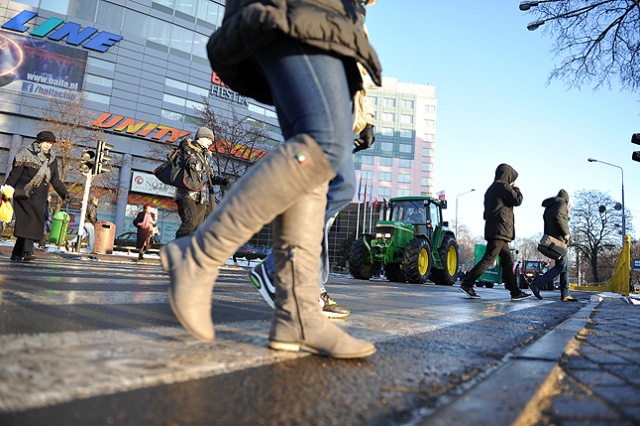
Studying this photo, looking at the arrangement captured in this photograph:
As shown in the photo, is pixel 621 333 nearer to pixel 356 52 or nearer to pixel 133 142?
pixel 356 52

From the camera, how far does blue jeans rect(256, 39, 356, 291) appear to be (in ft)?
5.34

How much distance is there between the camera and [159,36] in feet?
128

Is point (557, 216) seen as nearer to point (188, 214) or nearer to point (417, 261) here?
point (417, 261)

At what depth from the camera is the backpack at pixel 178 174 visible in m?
6.07

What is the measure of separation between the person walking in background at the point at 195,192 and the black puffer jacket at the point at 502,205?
425cm

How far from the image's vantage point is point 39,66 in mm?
33875

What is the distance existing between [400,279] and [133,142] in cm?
2880

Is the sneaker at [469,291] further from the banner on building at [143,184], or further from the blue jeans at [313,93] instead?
the banner on building at [143,184]

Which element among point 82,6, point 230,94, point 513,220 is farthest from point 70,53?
point 513,220

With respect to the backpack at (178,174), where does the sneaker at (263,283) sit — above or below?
below

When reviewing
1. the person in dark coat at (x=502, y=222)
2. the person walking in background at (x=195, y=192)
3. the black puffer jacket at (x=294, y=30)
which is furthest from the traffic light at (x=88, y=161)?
the black puffer jacket at (x=294, y=30)

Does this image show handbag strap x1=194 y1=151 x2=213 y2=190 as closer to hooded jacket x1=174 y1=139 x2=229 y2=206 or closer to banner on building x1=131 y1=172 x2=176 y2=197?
hooded jacket x1=174 y1=139 x2=229 y2=206

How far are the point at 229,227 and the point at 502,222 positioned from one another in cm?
637

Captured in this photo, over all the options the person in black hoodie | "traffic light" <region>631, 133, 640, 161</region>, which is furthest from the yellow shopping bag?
"traffic light" <region>631, 133, 640, 161</region>
